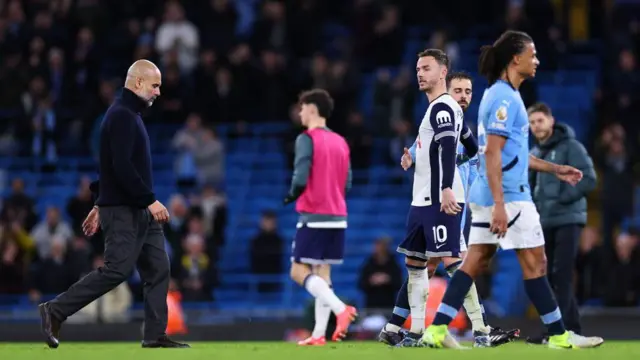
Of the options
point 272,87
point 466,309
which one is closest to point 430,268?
point 466,309

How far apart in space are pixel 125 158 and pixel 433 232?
2408 mm

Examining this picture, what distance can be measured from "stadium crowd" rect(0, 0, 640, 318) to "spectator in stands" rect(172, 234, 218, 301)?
0.02 m

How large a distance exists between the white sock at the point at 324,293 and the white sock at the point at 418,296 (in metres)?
1.73

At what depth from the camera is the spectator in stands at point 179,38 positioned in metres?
25.0

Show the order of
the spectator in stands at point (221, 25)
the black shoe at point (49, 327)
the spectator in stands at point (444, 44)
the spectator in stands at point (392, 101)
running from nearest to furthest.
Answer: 1. the black shoe at point (49, 327)
2. the spectator in stands at point (392, 101)
3. the spectator in stands at point (444, 44)
4. the spectator in stands at point (221, 25)

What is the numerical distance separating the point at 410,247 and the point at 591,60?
15.3m

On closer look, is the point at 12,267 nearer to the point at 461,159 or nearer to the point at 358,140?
the point at 358,140

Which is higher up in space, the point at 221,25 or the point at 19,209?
the point at 221,25

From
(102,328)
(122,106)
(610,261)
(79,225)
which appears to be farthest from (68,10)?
(122,106)

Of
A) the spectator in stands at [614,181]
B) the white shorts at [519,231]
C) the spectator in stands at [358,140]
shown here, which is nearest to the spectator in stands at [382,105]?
the spectator in stands at [358,140]

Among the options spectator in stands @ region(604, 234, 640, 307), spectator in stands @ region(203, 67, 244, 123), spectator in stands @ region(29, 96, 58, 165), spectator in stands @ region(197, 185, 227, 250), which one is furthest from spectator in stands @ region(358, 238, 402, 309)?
spectator in stands @ region(29, 96, 58, 165)

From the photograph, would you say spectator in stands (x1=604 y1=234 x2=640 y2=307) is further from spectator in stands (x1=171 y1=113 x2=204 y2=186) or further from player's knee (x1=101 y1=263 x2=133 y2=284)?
player's knee (x1=101 y1=263 x2=133 y2=284)

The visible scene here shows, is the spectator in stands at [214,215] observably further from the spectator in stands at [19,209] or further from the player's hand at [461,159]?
the player's hand at [461,159]

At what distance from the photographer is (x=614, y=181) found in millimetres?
21734
